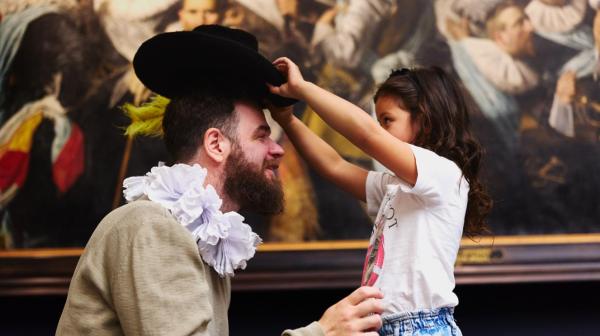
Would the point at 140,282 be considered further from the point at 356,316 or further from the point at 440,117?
the point at 440,117

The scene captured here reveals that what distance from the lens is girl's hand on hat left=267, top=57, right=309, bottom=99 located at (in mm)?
2494

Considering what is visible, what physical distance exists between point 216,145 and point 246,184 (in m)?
0.16

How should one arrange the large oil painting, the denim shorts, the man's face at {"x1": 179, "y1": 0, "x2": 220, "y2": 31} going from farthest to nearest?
the man's face at {"x1": 179, "y1": 0, "x2": 220, "y2": 31} → the large oil painting → the denim shorts

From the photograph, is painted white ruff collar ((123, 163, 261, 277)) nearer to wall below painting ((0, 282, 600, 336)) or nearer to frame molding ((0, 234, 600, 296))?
frame molding ((0, 234, 600, 296))

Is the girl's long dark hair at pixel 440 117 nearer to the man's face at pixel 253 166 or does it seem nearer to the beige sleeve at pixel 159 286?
the man's face at pixel 253 166

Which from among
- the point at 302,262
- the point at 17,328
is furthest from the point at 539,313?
the point at 17,328

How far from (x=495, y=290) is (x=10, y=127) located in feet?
7.84

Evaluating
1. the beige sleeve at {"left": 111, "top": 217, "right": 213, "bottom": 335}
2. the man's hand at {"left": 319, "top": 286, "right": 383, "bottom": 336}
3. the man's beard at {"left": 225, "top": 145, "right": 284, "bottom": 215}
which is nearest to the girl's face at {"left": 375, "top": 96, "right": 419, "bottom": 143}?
the man's beard at {"left": 225, "top": 145, "right": 284, "bottom": 215}

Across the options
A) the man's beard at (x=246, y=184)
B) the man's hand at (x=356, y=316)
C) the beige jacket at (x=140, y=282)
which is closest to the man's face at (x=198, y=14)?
the man's beard at (x=246, y=184)

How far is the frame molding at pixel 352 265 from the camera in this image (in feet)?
11.2

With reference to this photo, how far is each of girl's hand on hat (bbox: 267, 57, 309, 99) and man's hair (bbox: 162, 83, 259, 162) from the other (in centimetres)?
13

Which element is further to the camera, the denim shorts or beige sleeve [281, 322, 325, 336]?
the denim shorts

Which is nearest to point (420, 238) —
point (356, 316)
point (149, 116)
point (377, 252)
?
point (377, 252)

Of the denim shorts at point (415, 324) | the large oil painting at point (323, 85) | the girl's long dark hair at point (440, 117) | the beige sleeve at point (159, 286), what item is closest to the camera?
the beige sleeve at point (159, 286)
